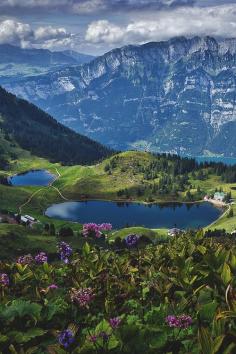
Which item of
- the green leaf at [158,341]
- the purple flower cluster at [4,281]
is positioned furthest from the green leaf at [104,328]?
the purple flower cluster at [4,281]

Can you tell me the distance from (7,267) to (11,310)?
7.79 m

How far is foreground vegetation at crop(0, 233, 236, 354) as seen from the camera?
11.7 m

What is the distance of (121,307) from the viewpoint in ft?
51.6

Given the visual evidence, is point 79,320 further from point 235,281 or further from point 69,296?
point 235,281

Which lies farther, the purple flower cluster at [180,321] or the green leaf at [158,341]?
the purple flower cluster at [180,321]

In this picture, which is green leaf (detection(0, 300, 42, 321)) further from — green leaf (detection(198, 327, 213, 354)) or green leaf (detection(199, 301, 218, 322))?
green leaf (detection(198, 327, 213, 354))

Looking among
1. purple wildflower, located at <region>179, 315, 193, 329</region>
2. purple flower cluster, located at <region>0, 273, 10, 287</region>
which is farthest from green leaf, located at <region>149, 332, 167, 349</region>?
purple flower cluster, located at <region>0, 273, 10, 287</region>

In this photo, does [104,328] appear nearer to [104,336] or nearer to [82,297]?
[104,336]

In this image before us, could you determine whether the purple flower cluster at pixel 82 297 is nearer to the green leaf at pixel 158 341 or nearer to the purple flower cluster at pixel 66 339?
the green leaf at pixel 158 341

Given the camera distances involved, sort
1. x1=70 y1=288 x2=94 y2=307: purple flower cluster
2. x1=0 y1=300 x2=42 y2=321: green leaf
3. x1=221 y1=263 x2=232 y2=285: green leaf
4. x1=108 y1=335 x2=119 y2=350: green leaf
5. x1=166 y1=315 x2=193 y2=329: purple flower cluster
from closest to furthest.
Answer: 1. x1=108 y1=335 x2=119 y2=350: green leaf
2. x1=166 y1=315 x2=193 y2=329: purple flower cluster
3. x1=0 y1=300 x2=42 y2=321: green leaf
4. x1=221 y1=263 x2=232 y2=285: green leaf
5. x1=70 y1=288 x2=94 y2=307: purple flower cluster

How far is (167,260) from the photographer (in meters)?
22.2

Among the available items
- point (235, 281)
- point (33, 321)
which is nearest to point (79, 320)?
point (33, 321)

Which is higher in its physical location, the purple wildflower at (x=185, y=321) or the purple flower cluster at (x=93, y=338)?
the purple wildflower at (x=185, y=321)

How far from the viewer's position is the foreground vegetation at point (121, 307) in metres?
11.7
